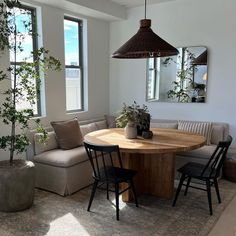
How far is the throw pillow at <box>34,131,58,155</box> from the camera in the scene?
3.80 m

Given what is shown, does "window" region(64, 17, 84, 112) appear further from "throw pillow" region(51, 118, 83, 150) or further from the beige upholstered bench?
the beige upholstered bench

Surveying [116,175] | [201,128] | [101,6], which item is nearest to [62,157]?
[116,175]

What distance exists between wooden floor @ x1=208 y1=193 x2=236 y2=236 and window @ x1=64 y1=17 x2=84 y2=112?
10.2ft

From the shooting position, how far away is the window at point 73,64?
187 inches

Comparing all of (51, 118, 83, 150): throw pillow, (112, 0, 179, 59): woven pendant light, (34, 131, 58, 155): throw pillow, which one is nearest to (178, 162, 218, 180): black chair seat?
(112, 0, 179, 59): woven pendant light

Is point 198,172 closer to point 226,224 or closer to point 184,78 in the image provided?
point 226,224

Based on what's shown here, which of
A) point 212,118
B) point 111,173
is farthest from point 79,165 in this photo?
point 212,118

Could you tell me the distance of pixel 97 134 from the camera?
355cm

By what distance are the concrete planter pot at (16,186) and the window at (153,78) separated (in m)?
2.85

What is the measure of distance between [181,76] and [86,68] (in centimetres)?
179

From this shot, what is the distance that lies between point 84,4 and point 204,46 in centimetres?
214

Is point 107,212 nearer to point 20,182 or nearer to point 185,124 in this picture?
point 20,182

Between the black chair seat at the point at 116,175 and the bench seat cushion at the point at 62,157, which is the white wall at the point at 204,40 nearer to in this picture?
the bench seat cushion at the point at 62,157

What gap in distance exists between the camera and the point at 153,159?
11.4ft
